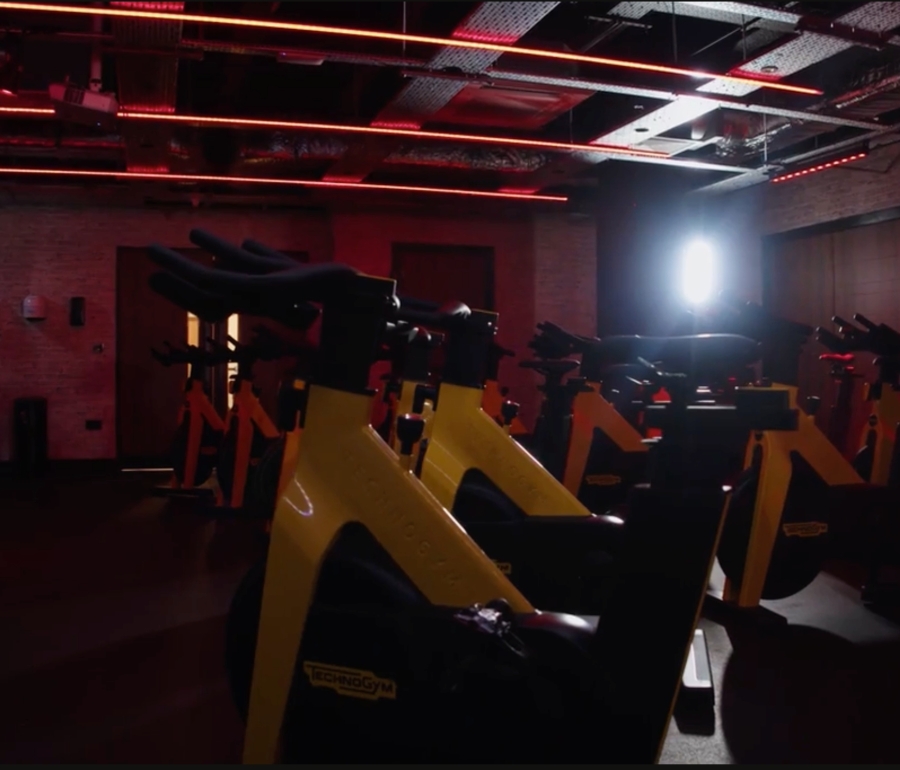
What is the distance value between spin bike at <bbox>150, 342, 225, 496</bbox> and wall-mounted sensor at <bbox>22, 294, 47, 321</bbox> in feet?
10.0

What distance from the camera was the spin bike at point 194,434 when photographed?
6.84 meters

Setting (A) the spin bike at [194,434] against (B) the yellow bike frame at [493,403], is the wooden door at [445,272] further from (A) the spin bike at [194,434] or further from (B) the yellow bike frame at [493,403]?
(A) the spin bike at [194,434]

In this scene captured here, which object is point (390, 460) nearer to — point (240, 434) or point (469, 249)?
point (240, 434)

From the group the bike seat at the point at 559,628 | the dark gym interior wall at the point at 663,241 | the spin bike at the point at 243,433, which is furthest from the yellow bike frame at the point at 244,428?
the dark gym interior wall at the point at 663,241

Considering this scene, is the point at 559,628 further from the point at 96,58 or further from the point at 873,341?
the point at 96,58

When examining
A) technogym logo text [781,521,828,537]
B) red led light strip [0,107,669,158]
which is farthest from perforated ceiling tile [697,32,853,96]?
technogym logo text [781,521,828,537]

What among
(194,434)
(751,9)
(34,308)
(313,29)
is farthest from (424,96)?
(34,308)

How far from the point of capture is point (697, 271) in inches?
383

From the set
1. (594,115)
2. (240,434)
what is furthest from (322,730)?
(594,115)

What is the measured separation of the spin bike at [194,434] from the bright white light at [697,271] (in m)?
5.68

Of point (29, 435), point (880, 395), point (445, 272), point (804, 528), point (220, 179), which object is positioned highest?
point (220, 179)

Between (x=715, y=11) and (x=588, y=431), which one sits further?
(x=588, y=431)

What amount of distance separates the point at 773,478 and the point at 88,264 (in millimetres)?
8387

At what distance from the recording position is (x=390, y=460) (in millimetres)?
1717
